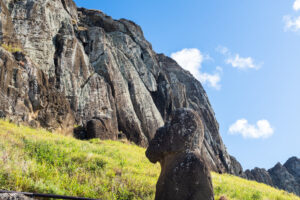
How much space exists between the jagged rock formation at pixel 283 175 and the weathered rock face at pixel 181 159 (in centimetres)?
6454

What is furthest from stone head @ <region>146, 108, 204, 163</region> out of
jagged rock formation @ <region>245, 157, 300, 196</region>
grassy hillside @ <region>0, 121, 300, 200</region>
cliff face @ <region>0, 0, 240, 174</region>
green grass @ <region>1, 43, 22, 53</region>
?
jagged rock formation @ <region>245, 157, 300, 196</region>

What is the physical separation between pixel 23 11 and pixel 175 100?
29639 millimetres

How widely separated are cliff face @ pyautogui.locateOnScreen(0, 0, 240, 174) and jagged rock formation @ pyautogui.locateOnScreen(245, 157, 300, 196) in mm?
34727

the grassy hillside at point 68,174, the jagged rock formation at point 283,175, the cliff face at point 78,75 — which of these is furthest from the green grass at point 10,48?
the jagged rock formation at point 283,175

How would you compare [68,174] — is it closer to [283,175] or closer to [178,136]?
[178,136]

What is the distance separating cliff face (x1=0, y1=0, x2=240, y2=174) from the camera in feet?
69.6

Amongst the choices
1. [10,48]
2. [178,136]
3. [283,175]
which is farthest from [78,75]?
[283,175]

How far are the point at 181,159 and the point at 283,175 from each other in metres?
84.8

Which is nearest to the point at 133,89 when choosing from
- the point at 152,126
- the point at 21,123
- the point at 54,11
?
the point at 152,126

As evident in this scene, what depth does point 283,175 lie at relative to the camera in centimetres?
8000

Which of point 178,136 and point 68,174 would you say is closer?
point 178,136

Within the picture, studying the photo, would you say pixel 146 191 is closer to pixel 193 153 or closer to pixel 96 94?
pixel 193 153

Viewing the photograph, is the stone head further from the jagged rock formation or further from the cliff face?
the jagged rock formation

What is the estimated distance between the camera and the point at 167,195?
7980 mm
